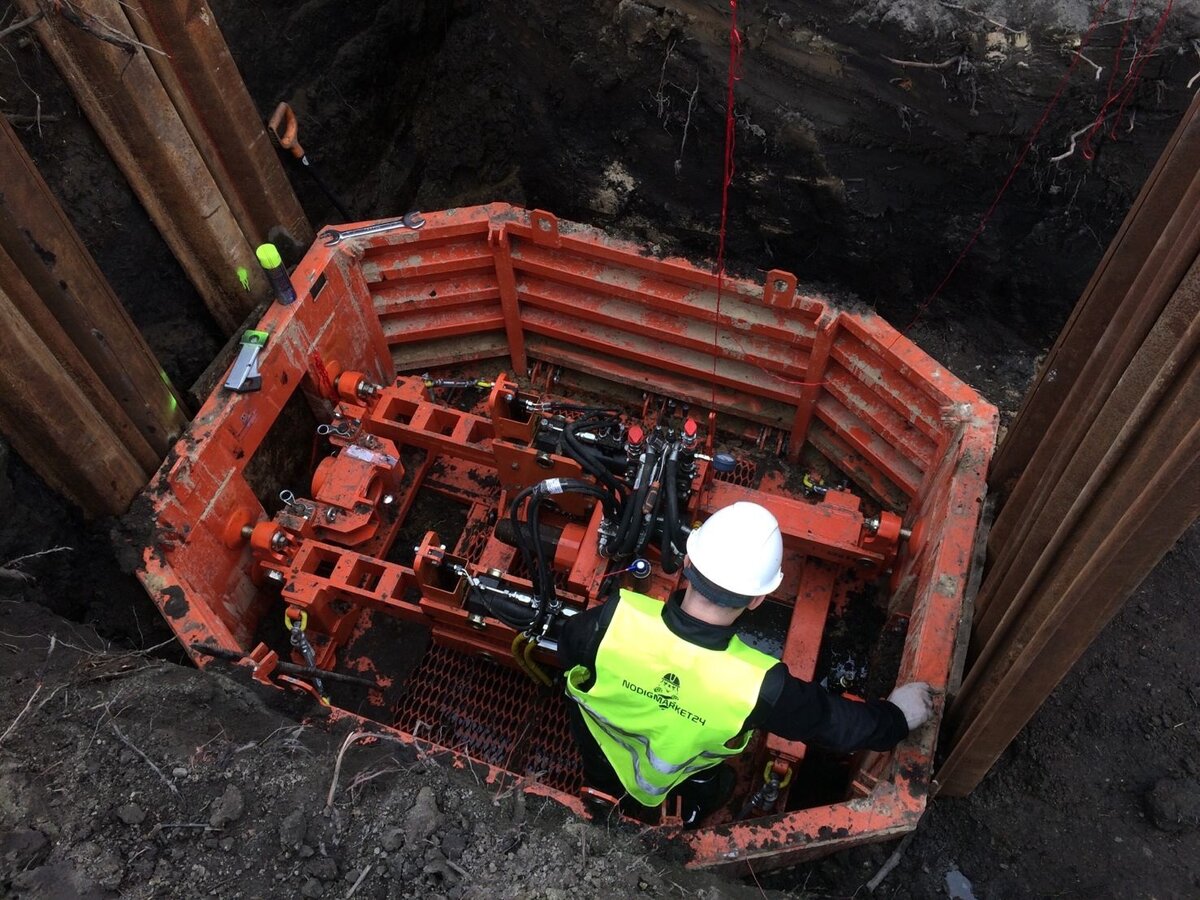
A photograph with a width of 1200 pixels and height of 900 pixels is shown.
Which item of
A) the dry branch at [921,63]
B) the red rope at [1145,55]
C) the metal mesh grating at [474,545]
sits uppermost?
the red rope at [1145,55]

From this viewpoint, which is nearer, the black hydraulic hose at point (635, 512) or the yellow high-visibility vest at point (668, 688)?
the yellow high-visibility vest at point (668, 688)

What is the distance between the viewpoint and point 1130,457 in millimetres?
2621

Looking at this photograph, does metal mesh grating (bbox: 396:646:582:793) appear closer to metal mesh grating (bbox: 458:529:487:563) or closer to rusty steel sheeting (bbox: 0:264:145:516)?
metal mesh grating (bbox: 458:529:487:563)

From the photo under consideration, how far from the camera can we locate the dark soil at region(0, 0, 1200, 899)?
3049 millimetres

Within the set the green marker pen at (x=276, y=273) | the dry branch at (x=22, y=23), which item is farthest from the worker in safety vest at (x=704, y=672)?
the dry branch at (x=22, y=23)

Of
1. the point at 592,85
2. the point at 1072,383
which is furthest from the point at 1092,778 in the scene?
the point at 592,85

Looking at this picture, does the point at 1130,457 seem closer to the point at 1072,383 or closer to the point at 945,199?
the point at 1072,383

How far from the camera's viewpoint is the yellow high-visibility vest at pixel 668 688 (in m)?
3.05

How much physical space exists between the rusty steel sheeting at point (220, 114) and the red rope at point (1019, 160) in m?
3.74

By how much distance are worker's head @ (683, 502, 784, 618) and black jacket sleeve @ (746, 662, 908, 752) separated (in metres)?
0.30

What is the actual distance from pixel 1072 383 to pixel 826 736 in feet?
6.19

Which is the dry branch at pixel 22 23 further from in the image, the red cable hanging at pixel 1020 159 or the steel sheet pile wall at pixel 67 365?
the red cable hanging at pixel 1020 159

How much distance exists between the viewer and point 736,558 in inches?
123

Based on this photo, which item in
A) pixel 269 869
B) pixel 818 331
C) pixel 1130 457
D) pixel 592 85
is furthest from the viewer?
pixel 592 85
